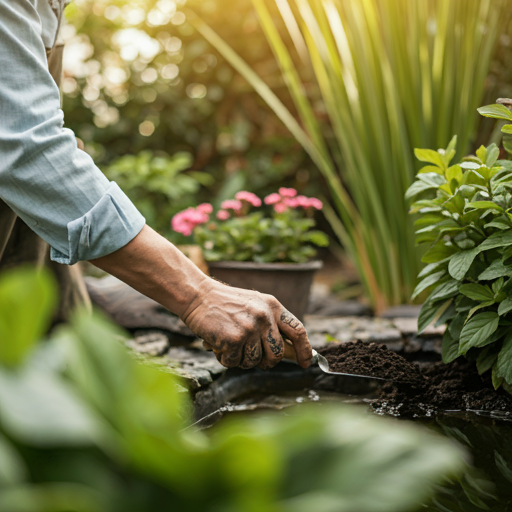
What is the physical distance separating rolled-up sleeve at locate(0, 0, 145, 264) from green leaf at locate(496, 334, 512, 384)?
908mm

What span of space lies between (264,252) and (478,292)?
1321mm

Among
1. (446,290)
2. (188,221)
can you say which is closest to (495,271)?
(446,290)

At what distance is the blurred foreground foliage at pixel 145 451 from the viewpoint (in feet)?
0.82

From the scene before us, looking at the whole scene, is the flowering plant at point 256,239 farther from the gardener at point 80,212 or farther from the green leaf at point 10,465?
the green leaf at point 10,465

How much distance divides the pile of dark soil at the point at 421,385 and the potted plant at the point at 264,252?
77cm

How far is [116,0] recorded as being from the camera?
17.5ft

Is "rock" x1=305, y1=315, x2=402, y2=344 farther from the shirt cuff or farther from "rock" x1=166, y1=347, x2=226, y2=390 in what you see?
the shirt cuff

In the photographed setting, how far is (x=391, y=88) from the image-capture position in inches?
99.7

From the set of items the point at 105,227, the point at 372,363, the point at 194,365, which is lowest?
the point at 372,363

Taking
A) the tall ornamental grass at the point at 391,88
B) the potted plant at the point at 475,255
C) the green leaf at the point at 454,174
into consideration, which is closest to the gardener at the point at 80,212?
the potted plant at the point at 475,255

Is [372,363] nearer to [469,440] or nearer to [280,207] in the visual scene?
[469,440]

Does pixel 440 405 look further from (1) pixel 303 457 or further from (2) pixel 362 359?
(1) pixel 303 457

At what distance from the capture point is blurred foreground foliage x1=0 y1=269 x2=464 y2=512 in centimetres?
25

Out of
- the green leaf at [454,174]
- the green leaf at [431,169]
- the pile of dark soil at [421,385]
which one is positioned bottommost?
the pile of dark soil at [421,385]
